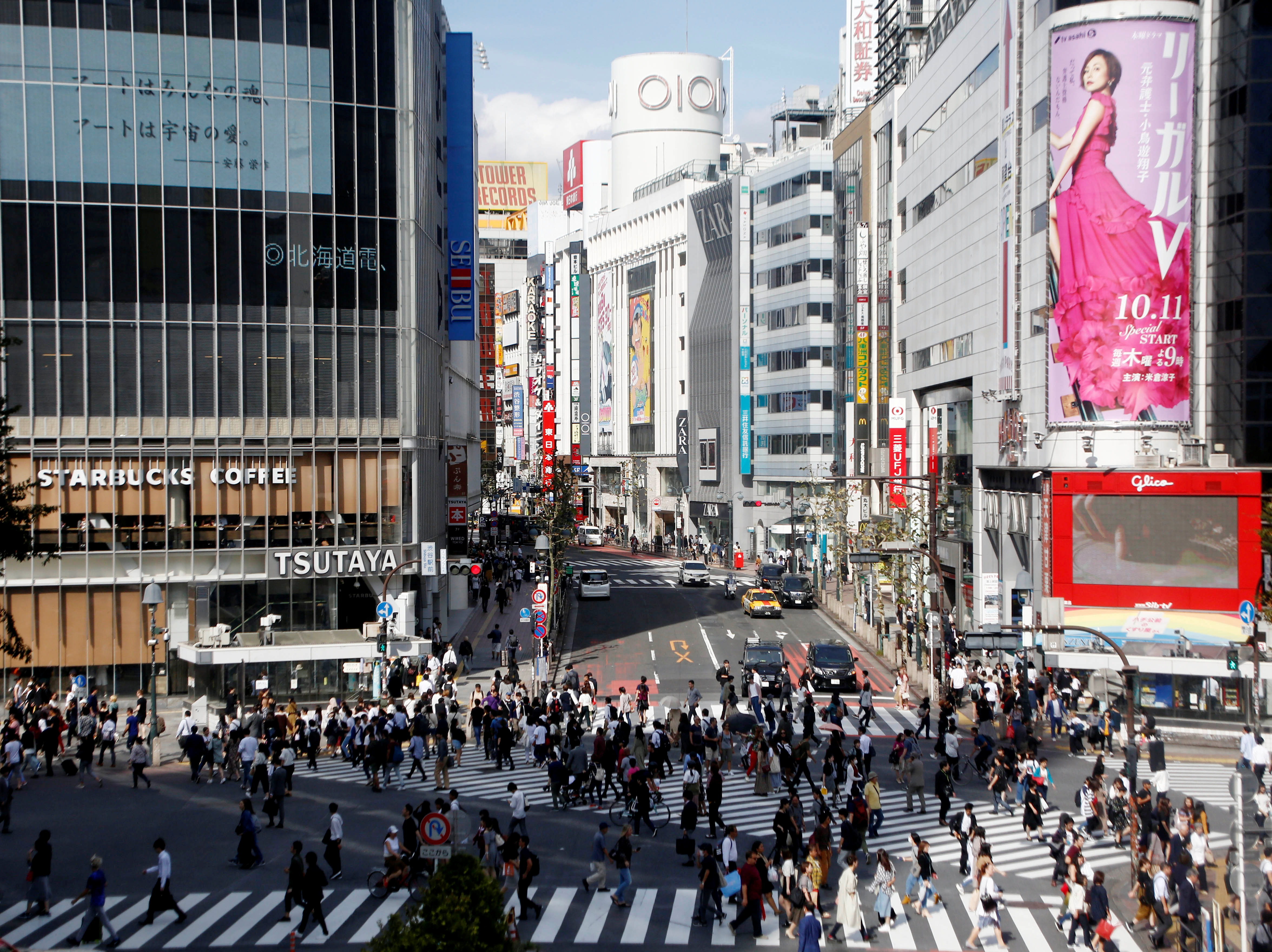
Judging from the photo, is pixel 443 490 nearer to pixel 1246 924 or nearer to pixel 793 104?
pixel 1246 924

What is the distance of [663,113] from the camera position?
147m

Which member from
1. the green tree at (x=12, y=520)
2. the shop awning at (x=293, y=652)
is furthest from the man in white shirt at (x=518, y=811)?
the shop awning at (x=293, y=652)

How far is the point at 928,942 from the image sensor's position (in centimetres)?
1980

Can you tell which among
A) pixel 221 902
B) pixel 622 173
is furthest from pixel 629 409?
pixel 221 902

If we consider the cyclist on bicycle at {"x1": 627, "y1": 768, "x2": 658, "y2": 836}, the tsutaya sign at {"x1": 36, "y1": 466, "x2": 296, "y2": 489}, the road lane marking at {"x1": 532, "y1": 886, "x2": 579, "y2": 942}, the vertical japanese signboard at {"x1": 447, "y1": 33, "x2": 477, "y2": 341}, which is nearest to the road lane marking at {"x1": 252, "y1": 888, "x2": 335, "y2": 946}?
the road lane marking at {"x1": 532, "y1": 886, "x2": 579, "y2": 942}

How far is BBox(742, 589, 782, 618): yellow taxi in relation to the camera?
6300 centimetres

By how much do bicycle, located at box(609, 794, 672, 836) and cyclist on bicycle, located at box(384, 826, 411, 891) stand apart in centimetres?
479

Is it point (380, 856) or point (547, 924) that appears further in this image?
point (380, 856)

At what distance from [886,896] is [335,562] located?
29128 millimetres

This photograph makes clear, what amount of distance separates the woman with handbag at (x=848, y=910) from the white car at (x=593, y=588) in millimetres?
50160

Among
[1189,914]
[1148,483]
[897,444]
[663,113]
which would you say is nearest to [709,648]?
[1148,483]

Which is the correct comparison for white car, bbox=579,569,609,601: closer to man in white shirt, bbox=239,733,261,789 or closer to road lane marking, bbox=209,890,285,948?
man in white shirt, bbox=239,733,261,789

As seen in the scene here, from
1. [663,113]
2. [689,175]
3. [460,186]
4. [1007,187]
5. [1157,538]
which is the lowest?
[1157,538]

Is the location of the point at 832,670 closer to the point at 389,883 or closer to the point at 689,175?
the point at 389,883
